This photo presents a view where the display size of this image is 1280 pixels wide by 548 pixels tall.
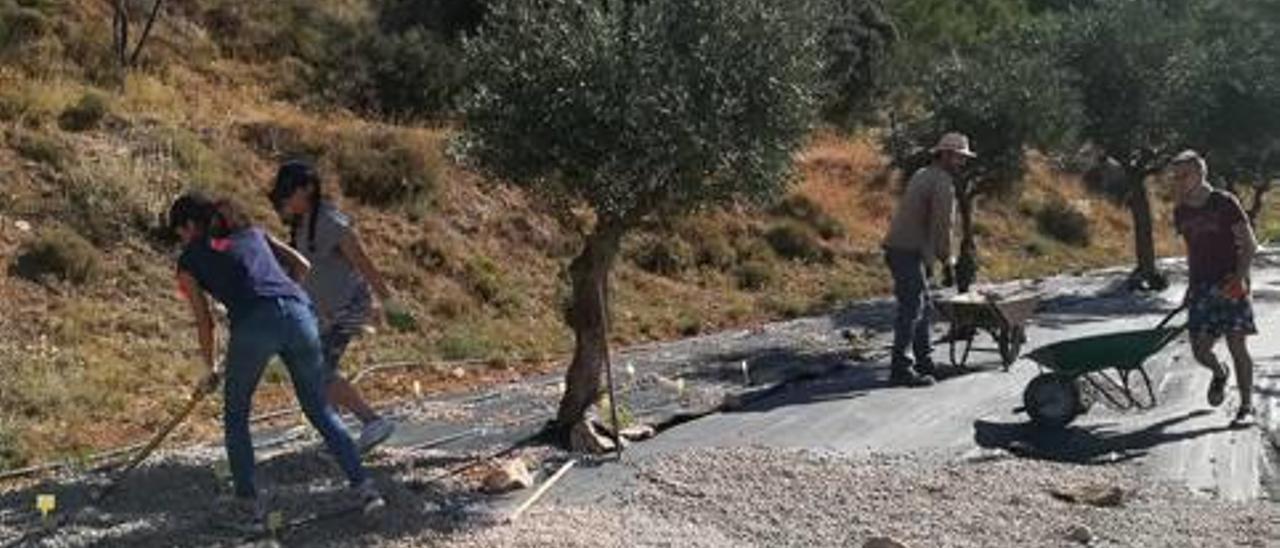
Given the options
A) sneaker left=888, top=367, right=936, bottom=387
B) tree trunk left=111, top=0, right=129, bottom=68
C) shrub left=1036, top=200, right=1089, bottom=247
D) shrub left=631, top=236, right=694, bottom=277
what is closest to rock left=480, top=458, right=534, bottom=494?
sneaker left=888, top=367, right=936, bottom=387

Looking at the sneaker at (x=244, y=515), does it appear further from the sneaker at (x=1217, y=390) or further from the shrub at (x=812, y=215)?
the shrub at (x=812, y=215)

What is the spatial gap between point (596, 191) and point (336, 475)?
6.98 feet

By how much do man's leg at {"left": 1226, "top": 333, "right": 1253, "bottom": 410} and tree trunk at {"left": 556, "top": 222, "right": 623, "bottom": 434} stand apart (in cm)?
398

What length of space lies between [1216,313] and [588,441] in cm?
410

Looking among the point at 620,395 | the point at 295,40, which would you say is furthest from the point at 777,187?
the point at 295,40

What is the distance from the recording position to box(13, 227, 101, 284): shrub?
15562 mm

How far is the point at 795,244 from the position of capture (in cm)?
2819

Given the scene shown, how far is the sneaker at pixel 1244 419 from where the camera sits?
10.0m

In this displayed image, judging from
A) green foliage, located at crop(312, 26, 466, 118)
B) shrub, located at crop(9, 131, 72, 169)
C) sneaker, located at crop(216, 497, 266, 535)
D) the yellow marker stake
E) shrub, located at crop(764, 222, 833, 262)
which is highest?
green foliage, located at crop(312, 26, 466, 118)

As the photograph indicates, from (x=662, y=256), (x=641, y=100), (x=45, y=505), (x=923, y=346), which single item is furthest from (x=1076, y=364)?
(x=662, y=256)

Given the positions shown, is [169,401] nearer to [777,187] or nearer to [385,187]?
[777,187]

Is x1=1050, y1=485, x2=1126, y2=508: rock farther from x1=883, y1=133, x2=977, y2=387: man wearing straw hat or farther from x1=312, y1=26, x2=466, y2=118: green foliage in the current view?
x1=312, y1=26, x2=466, y2=118: green foliage

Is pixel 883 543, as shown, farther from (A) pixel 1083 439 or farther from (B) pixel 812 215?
(B) pixel 812 215

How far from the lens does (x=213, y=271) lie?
7.39m
